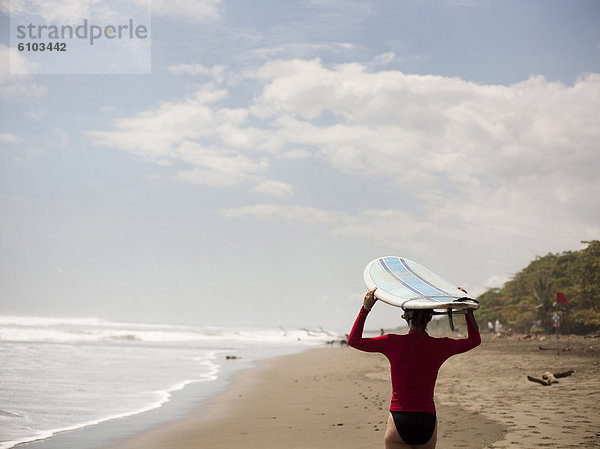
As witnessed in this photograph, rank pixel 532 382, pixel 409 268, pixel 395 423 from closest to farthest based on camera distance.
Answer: pixel 395 423, pixel 409 268, pixel 532 382

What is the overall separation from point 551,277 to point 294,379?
45587mm

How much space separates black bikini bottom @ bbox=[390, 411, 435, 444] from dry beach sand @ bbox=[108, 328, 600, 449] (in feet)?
15.7

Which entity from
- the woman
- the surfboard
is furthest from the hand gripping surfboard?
the woman

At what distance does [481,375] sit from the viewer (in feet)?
55.8

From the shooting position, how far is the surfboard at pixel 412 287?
3.96 meters

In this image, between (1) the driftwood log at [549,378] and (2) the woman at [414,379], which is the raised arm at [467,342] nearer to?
(2) the woman at [414,379]

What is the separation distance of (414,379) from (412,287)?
0.69 metres

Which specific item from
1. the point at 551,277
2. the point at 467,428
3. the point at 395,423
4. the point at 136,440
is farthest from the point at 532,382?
the point at 551,277

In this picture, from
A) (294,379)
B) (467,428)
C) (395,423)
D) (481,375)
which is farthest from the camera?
(294,379)

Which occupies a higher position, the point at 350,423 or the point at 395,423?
the point at 395,423

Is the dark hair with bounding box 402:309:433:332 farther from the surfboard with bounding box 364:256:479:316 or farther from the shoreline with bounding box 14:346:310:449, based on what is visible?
the shoreline with bounding box 14:346:310:449

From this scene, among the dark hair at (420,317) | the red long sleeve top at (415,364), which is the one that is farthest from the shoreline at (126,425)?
the dark hair at (420,317)

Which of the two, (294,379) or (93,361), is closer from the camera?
(294,379)

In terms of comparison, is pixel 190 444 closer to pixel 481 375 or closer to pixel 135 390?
pixel 135 390
